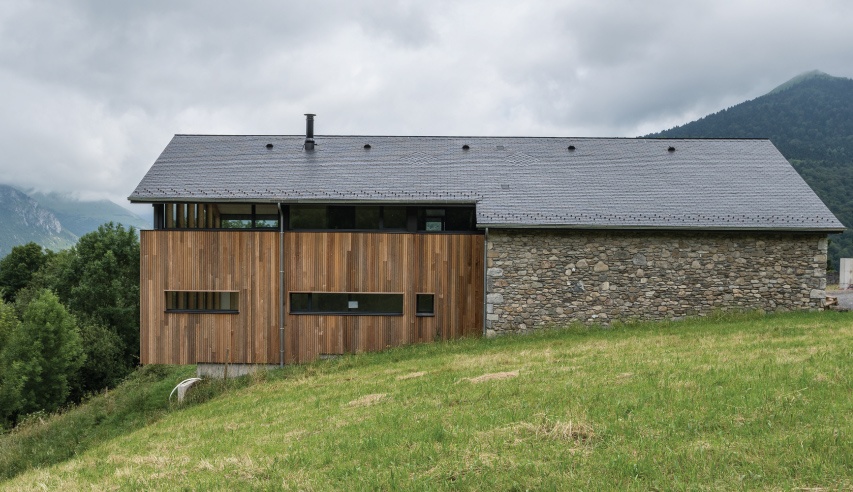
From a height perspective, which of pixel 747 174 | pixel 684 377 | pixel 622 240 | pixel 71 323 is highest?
pixel 747 174

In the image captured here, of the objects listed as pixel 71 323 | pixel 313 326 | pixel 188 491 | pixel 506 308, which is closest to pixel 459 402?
pixel 188 491

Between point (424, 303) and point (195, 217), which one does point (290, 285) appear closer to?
point (195, 217)

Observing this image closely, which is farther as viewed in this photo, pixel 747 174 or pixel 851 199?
pixel 851 199

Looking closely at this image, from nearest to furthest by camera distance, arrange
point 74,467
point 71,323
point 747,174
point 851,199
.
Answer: point 74,467, point 747,174, point 71,323, point 851,199

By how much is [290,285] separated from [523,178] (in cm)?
696

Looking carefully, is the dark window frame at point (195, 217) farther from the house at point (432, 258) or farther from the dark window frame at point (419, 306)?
the dark window frame at point (419, 306)

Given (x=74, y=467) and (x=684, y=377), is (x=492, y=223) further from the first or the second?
(x=74, y=467)

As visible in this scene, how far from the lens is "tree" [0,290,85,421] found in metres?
25.1

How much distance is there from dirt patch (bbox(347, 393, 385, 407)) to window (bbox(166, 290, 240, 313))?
7.47 metres

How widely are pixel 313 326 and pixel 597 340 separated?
7.01 metres

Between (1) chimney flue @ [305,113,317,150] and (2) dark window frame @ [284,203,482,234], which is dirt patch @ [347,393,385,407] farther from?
(1) chimney flue @ [305,113,317,150]

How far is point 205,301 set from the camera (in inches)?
602

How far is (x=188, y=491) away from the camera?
17.3 ft

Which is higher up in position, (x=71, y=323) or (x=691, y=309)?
(x=691, y=309)
